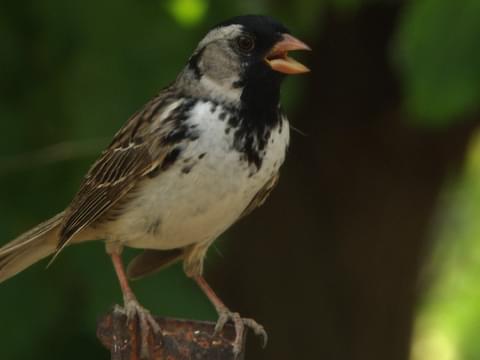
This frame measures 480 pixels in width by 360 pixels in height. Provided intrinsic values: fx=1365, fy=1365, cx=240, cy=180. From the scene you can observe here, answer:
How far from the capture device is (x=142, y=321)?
4152 millimetres

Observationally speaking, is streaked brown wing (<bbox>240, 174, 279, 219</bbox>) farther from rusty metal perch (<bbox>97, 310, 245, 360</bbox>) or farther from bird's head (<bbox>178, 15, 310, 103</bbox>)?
rusty metal perch (<bbox>97, 310, 245, 360</bbox>)

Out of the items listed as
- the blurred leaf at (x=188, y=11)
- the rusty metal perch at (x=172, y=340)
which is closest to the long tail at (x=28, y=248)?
the blurred leaf at (x=188, y=11)

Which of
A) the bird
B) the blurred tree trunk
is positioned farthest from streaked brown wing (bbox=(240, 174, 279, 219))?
the blurred tree trunk

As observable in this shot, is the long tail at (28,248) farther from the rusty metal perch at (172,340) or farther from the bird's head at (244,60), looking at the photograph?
the rusty metal perch at (172,340)

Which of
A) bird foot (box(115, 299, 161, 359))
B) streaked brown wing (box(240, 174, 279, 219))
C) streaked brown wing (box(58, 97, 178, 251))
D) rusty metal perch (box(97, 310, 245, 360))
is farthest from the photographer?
streaked brown wing (box(240, 174, 279, 219))

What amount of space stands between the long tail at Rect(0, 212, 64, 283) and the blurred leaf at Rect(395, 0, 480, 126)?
1.57 m

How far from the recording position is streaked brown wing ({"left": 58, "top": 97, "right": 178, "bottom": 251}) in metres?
4.79

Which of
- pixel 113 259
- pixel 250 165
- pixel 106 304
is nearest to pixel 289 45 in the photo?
pixel 250 165

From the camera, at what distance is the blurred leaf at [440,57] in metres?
5.55

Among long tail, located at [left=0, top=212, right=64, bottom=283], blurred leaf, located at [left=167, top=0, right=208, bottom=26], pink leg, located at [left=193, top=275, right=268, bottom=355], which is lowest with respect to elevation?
long tail, located at [left=0, top=212, right=64, bottom=283]

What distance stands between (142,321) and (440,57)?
6.75ft

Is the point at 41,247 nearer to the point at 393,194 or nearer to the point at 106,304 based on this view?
the point at 106,304

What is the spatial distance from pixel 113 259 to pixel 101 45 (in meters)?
1.01

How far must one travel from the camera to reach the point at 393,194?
827cm
